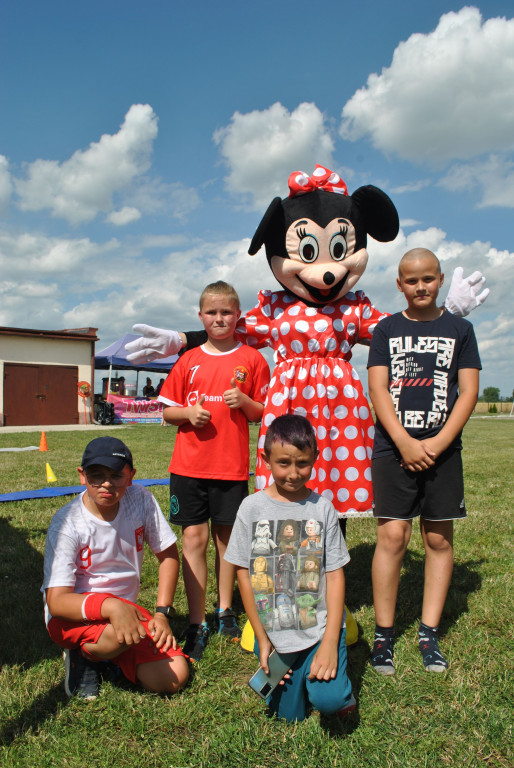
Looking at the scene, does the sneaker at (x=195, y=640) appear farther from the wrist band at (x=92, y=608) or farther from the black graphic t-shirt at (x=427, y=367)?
the black graphic t-shirt at (x=427, y=367)

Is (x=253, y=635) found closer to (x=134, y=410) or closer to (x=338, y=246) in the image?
(x=338, y=246)

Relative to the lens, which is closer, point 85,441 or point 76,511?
point 76,511

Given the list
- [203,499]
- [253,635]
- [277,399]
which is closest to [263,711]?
[253,635]

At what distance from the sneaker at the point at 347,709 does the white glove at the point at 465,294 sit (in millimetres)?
Answer: 2130

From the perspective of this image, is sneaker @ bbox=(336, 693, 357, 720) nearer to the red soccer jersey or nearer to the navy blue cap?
the red soccer jersey

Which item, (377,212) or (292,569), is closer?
(292,569)

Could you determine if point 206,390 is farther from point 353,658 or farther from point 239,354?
point 353,658

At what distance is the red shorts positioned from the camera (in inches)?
94.3

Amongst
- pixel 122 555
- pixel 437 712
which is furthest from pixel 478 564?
pixel 122 555

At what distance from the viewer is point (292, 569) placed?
7.54 feet

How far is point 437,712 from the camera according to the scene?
2.26 meters

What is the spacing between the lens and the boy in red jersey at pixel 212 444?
299 centimetres

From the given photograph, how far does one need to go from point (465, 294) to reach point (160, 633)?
2.38 metres

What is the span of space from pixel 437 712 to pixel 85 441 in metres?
12.8
